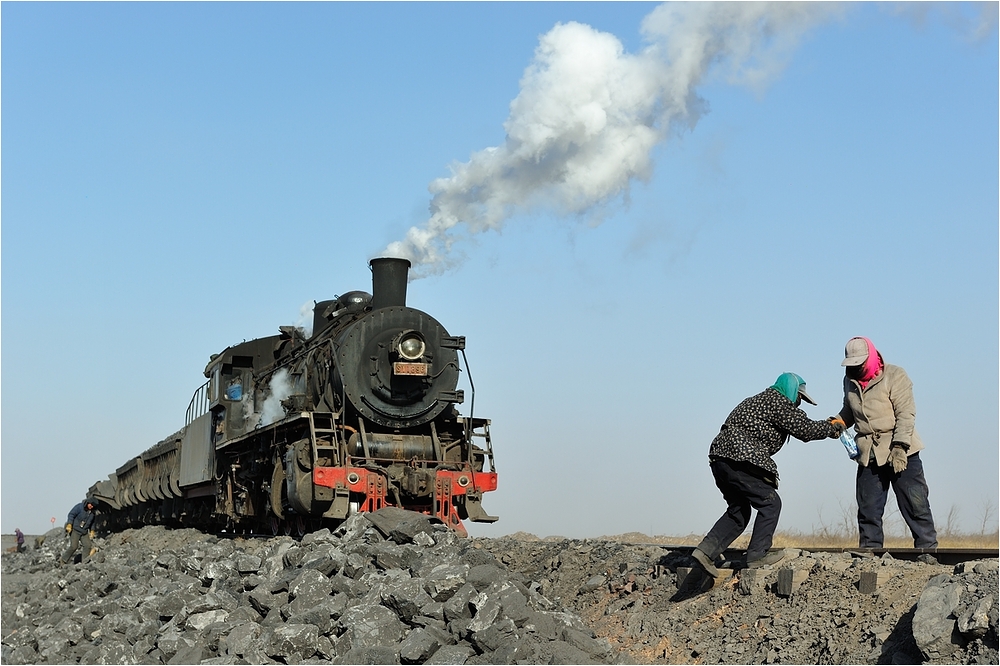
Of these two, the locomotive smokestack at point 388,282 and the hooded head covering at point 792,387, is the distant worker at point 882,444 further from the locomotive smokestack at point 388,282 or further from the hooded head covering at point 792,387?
the locomotive smokestack at point 388,282

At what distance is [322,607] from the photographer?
7.69m

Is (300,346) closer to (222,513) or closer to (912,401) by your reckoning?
(222,513)

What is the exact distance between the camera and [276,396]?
1631cm

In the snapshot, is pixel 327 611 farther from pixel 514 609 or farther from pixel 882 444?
pixel 882 444

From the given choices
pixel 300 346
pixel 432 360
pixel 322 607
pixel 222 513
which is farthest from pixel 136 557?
pixel 322 607

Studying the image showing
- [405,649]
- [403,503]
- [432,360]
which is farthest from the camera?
[432,360]

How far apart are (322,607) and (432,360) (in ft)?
23.0

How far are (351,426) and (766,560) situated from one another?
25.5ft

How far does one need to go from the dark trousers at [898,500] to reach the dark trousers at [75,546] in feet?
49.9

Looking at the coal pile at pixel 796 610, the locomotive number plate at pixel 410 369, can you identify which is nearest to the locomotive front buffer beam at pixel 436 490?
the locomotive number plate at pixel 410 369

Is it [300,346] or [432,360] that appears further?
[300,346]

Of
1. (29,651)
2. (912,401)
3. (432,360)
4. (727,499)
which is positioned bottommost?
(29,651)

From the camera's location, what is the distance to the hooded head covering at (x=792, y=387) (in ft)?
24.4

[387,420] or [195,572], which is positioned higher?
[387,420]
